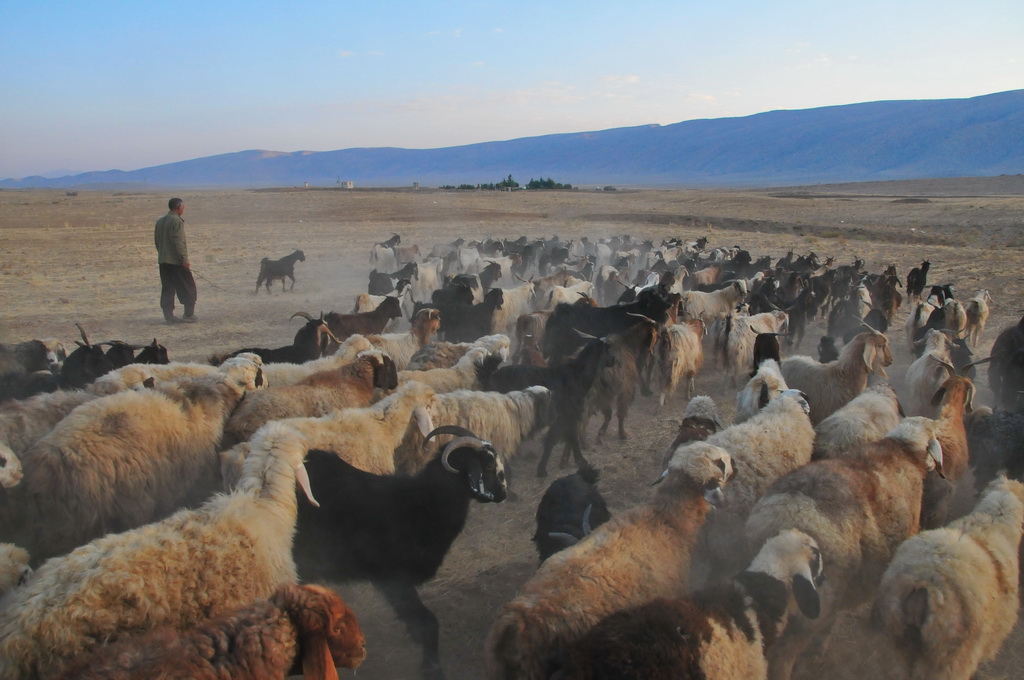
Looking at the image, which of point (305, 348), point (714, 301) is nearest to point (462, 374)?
point (305, 348)

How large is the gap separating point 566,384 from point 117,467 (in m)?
4.11

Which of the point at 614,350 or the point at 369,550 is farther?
the point at 614,350

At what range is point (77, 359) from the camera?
22.6ft

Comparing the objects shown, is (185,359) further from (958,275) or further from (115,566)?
(958,275)

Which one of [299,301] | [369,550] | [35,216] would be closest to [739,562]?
[369,550]

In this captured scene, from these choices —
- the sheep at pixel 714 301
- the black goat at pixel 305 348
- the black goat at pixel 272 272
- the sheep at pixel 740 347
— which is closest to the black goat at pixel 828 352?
the sheep at pixel 740 347

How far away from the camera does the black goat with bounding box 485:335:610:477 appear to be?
647cm

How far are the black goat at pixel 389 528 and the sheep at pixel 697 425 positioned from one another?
1.79 meters

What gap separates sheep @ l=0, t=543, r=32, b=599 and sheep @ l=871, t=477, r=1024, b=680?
426 cm

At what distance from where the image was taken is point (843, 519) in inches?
145

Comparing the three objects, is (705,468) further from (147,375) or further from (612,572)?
(147,375)

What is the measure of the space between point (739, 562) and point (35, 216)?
50.9 meters

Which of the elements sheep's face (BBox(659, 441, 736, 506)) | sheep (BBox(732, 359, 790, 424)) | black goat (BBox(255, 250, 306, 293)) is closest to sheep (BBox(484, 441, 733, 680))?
sheep's face (BBox(659, 441, 736, 506))

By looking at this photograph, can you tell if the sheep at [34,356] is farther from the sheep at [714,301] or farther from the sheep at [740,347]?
the sheep at [714,301]
